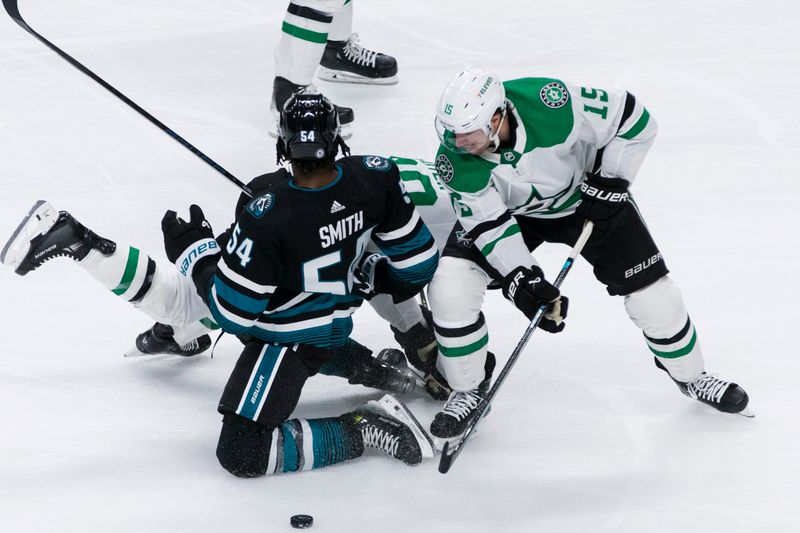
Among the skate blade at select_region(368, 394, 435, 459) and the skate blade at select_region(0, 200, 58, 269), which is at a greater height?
the skate blade at select_region(0, 200, 58, 269)

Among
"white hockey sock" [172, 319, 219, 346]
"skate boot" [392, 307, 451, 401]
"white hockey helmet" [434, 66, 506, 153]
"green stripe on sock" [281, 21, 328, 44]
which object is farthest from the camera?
"green stripe on sock" [281, 21, 328, 44]

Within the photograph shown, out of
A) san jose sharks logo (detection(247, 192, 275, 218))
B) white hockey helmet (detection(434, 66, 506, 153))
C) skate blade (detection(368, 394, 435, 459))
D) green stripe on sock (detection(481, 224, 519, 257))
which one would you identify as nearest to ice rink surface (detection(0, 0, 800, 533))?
skate blade (detection(368, 394, 435, 459))

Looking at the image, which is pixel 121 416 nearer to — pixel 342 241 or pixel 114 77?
pixel 342 241

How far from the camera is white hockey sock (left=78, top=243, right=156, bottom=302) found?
338cm

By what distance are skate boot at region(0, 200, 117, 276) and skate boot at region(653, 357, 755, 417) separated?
1.62m

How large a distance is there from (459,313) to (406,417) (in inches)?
11.7

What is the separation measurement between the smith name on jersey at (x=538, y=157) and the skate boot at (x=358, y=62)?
235 centimetres

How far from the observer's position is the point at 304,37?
470 cm

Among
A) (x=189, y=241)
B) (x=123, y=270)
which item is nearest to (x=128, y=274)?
(x=123, y=270)

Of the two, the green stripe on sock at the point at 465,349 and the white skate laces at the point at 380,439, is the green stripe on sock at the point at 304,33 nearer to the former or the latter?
the green stripe on sock at the point at 465,349

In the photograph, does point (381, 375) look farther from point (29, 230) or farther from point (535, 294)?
point (29, 230)

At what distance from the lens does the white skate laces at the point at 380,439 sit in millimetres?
3154

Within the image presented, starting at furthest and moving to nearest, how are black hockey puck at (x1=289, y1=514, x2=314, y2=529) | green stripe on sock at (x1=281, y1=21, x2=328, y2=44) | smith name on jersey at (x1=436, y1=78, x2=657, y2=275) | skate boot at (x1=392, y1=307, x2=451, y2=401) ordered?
green stripe on sock at (x1=281, y1=21, x2=328, y2=44)
skate boot at (x1=392, y1=307, x2=451, y2=401)
smith name on jersey at (x1=436, y1=78, x2=657, y2=275)
black hockey puck at (x1=289, y1=514, x2=314, y2=529)

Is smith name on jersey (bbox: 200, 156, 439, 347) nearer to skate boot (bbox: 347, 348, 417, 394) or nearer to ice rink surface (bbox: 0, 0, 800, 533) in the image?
skate boot (bbox: 347, 348, 417, 394)
